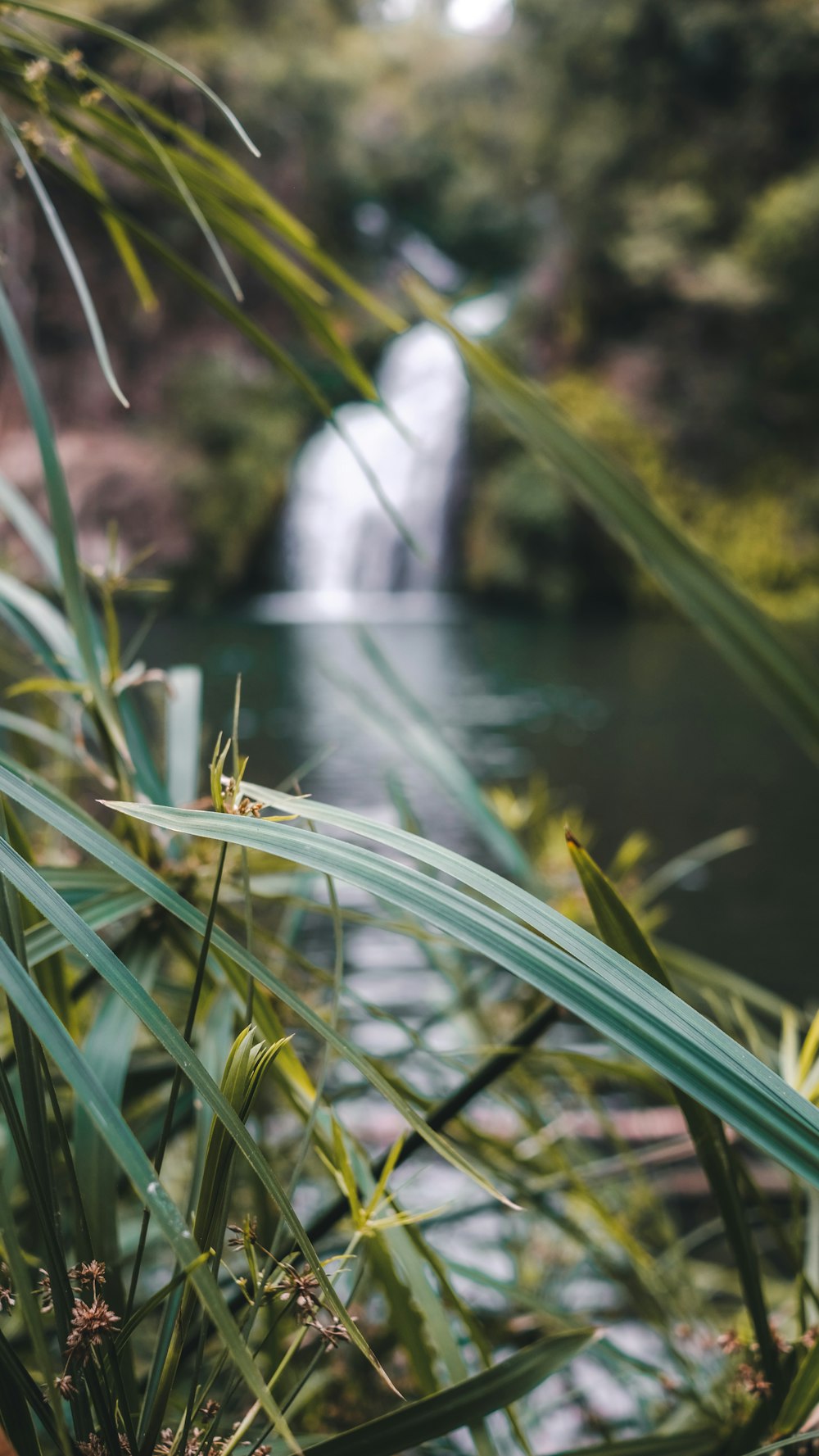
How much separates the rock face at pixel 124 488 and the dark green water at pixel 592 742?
2.46 metres

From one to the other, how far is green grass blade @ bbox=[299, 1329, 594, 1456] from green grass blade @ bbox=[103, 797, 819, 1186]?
0.14 m

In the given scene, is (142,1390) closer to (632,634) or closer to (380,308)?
(380,308)

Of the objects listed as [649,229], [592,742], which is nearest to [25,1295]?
[592,742]

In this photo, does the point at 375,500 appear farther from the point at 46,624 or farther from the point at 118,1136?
the point at 118,1136

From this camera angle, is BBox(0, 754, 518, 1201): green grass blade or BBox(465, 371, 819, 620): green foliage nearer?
BBox(0, 754, 518, 1201): green grass blade

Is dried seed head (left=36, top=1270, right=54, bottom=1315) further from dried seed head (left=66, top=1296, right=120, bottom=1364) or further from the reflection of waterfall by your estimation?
the reflection of waterfall

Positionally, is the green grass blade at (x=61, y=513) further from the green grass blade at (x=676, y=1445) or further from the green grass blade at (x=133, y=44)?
the green grass blade at (x=676, y=1445)

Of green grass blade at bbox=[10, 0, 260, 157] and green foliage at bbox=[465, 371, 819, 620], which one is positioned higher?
green foliage at bbox=[465, 371, 819, 620]

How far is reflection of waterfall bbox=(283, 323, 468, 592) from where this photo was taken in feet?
43.7

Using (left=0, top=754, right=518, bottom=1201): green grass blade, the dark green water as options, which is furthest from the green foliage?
(left=0, top=754, right=518, bottom=1201): green grass blade

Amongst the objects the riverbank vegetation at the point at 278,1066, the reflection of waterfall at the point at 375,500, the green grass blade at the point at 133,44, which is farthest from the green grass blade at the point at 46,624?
the reflection of waterfall at the point at 375,500

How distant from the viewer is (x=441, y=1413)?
12.7 inches

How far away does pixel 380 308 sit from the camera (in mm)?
629

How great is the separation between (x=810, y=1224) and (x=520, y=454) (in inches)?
538
